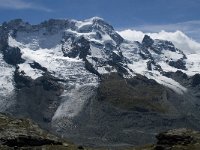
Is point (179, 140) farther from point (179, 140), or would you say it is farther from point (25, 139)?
point (25, 139)

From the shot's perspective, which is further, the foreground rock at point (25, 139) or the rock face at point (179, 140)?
the rock face at point (179, 140)

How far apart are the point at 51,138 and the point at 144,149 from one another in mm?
28398

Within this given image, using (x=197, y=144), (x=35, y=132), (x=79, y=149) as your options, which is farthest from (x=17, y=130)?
(x=197, y=144)

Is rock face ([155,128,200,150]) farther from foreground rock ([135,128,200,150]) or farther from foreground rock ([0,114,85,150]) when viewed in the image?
foreground rock ([0,114,85,150])

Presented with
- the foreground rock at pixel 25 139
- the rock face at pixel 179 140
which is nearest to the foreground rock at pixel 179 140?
the rock face at pixel 179 140

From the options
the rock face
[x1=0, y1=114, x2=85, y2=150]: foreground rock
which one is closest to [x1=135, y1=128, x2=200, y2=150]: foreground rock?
the rock face

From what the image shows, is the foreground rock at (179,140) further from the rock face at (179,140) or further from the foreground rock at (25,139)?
the foreground rock at (25,139)

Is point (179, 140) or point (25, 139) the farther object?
point (179, 140)

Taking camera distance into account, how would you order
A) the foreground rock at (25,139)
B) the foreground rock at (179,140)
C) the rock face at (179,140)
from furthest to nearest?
the rock face at (179,140) < the foreground rock at (179,140) < the foreground rock at (25,139)

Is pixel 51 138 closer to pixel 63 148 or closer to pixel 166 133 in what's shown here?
pixel 63 148

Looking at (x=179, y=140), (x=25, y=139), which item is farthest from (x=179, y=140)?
(x=25, y=139)

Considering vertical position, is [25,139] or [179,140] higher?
[179,140]

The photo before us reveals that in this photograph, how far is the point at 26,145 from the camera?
14762cm

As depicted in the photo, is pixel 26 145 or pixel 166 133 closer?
pixel 26 145
